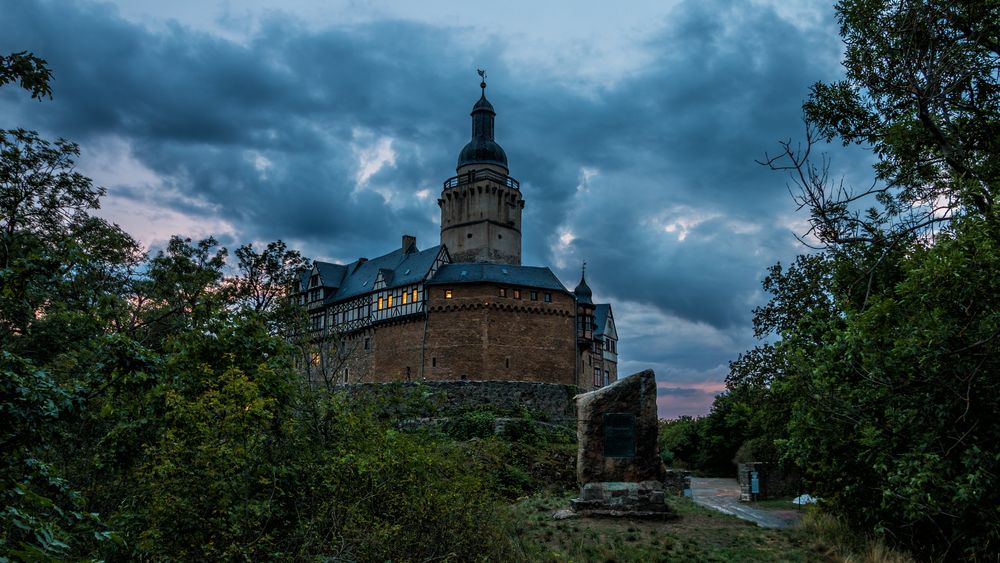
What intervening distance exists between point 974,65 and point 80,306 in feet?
53.2

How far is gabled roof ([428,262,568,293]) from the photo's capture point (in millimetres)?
48094

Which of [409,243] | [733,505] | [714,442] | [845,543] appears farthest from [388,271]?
[845,543]

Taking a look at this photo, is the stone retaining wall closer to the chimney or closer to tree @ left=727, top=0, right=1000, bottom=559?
the chimney

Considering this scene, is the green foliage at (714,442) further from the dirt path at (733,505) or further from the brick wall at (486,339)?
the brick wall at (486,339)

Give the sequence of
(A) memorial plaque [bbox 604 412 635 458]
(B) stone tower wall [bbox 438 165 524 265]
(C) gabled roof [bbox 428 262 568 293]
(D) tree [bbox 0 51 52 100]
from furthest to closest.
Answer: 1. (B) stone tower wall [bbox 438 165 524 265]
2. (C) gabled roof [bbox 428 262 568 293]
3. (A) memorial plaque [bbox 604 412 635 458]
4. (D) tree [bbox 0 51 52 100]

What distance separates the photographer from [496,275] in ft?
159


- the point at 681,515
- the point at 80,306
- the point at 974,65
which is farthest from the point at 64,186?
the point at 974,65

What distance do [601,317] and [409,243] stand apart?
71.0 feet

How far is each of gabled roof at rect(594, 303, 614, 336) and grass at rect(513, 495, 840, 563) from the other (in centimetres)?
4824

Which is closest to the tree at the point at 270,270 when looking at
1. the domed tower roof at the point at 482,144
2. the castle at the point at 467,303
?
the castle at the point at 467,303

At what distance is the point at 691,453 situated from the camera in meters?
40.4

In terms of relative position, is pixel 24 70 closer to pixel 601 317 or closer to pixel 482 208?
pixel 482 208

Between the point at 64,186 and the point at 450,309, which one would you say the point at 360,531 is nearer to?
the point at 64,186

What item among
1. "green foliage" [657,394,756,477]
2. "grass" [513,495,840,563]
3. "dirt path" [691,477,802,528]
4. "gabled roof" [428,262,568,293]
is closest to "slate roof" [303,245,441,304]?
"gabled roof" [428,262,568,293]
